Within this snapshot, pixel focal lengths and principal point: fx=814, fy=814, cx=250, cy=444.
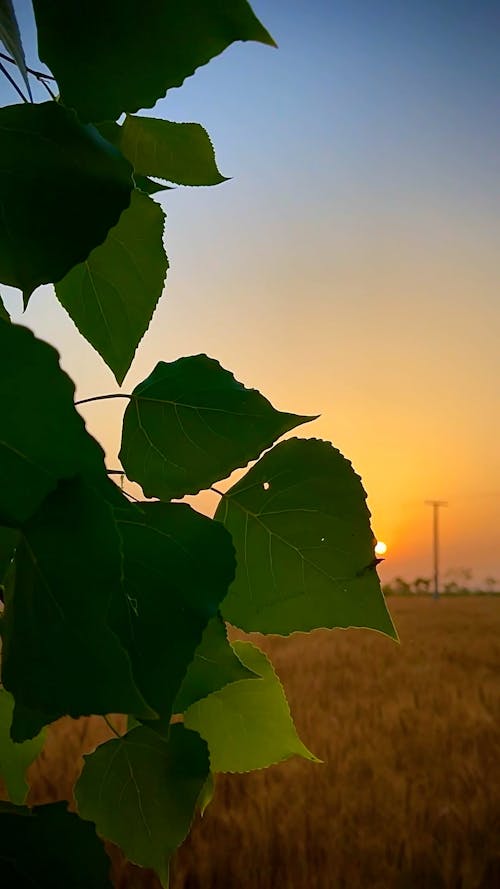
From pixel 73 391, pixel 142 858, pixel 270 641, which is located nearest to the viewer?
pixel 73 391

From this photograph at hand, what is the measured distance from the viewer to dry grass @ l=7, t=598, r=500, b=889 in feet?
5.89

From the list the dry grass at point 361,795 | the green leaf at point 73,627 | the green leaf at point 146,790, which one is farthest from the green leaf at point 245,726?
the dry grass at point 361,795

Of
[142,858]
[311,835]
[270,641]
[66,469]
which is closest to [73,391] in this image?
[66,469]

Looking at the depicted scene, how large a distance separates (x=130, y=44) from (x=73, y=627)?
3.2 inches

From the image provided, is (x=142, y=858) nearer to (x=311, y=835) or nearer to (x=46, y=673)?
(x=46, y=673)

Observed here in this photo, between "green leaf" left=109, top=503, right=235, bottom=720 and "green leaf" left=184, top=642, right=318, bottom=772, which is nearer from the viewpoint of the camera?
"green leaf" left=109, top=503, right=235, bottom=720

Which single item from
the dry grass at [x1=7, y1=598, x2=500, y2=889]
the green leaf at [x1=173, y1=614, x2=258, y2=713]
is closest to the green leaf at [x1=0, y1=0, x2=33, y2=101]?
the green leaf at [x1=173, y1=614, x2=258, y2=713]

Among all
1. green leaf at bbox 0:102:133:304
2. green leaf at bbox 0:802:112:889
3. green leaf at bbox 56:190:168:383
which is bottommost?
green leaf at bbox 0:802:112:889

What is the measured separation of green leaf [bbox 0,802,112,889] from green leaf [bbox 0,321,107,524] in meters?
0.07

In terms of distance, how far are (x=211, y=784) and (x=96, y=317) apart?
137mm

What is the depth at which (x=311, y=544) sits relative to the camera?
18cm

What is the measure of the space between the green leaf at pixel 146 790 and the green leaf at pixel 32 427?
0.36 feet

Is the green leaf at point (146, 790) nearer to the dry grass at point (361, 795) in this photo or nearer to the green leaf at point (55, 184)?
the green leaf at point (55, 184)

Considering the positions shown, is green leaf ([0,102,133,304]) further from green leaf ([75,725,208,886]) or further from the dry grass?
the dry grass
